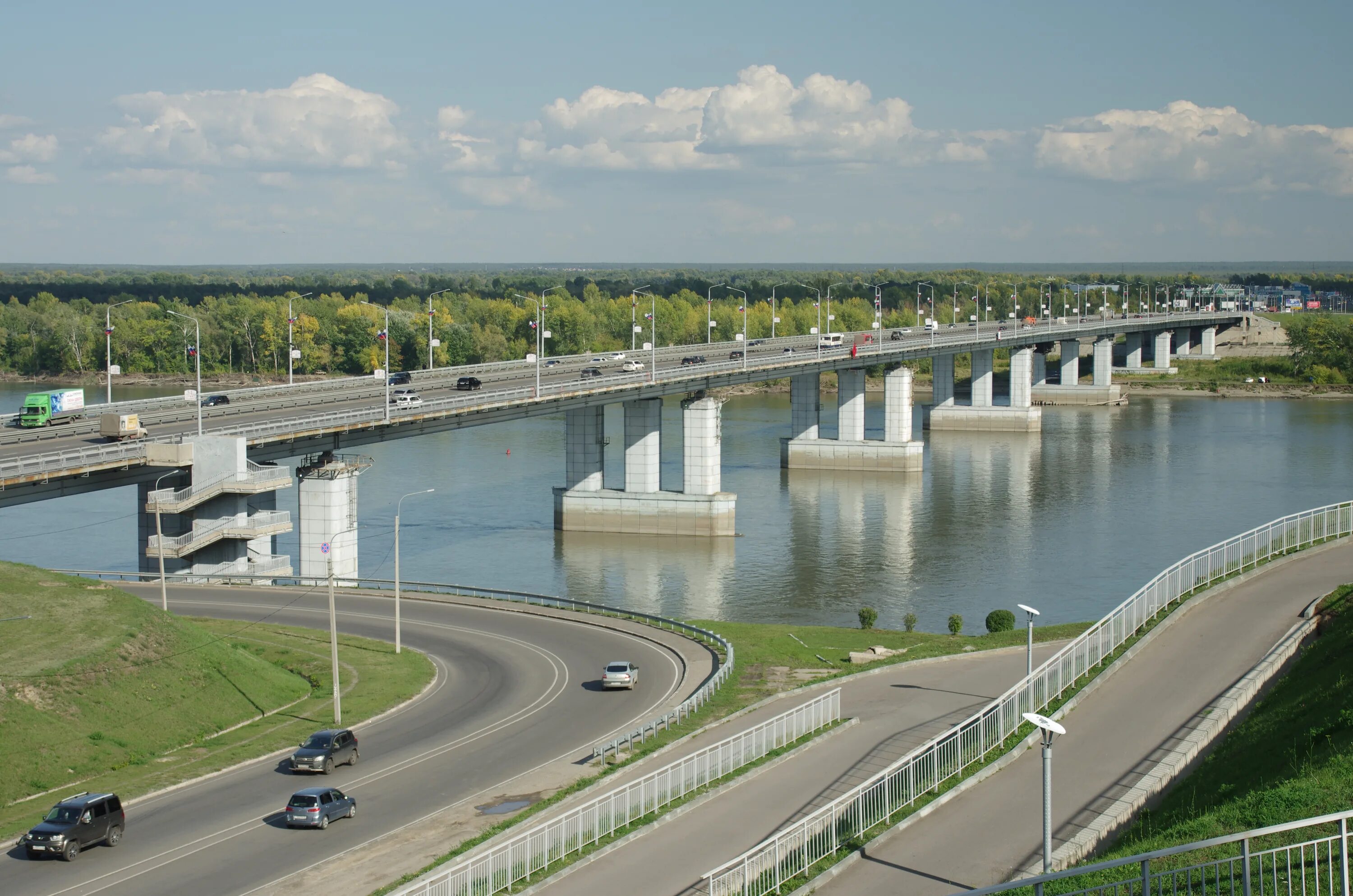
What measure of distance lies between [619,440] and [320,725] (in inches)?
3466

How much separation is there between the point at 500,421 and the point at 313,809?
55761 mm

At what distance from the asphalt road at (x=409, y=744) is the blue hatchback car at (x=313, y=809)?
244 mm

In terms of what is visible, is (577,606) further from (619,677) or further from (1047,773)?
(1047,773)

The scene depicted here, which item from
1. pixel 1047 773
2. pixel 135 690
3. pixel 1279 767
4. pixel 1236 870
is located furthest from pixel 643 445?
pixel 1236 870

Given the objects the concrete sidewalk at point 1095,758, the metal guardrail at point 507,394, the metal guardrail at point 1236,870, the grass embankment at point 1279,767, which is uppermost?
the metal guardrail at point 507,394

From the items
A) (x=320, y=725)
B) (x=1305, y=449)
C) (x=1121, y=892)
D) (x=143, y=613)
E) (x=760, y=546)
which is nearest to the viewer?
(x=1121, y=892)

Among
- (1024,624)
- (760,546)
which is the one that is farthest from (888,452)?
(1024,624)

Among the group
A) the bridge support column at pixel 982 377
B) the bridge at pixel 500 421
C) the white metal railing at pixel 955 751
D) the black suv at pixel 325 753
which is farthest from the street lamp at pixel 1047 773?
the bridge support column at pixel 982 377

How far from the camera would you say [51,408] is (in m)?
72.6

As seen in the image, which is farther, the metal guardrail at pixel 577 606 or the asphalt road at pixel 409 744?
the metal guardrail at pixel 577 606

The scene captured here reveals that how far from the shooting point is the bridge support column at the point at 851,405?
409ft

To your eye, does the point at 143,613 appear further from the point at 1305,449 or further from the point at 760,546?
the point at 1305,449

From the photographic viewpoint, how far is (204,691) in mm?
40875

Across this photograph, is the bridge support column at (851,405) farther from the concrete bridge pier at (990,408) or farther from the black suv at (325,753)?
the black suv at (325,753)
